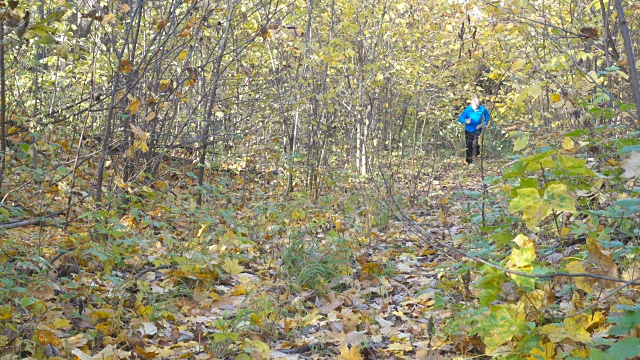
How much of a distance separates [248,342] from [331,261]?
1613 millimetres

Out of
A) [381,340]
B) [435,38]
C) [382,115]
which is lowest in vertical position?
[381,340]

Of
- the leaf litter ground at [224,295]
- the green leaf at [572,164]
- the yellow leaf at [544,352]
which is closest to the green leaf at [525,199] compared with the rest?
the green leaf at [572,164]

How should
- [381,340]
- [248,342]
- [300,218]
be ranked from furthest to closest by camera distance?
[300,218] < [381,340] < [248,342]

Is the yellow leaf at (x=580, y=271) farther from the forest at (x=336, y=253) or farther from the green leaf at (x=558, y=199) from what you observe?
the green leaf at (x=558, y=199)

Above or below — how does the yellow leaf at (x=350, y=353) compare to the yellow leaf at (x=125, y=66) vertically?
below

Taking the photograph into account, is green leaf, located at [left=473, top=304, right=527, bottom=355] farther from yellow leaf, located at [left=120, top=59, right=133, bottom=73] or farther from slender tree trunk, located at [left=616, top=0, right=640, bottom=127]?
yellow leaf, located at [left=120, top=59, right=133, bottom=73]

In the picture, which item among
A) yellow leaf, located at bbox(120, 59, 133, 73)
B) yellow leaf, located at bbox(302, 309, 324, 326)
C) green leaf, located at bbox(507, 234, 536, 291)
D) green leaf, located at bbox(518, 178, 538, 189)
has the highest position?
yellow leaf, located at bbox(120, 59, 133, 73)

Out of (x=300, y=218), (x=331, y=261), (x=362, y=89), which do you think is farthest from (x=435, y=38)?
(x=331, y=261)

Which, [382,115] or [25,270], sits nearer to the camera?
[25,270]

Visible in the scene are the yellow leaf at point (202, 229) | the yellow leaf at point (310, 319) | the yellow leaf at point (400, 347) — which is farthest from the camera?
the yellow leaf at point (202, 229)

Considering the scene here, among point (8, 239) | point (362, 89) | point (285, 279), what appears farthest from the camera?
point (362, 89)

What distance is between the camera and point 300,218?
6.08m

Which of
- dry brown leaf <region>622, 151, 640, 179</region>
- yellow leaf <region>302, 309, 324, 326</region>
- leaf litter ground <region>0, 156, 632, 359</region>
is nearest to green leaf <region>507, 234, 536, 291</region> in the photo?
dry brown leaf <region>622, 151, 640, 179</region>

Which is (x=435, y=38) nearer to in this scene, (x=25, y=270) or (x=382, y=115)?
(x=382, y=115)
